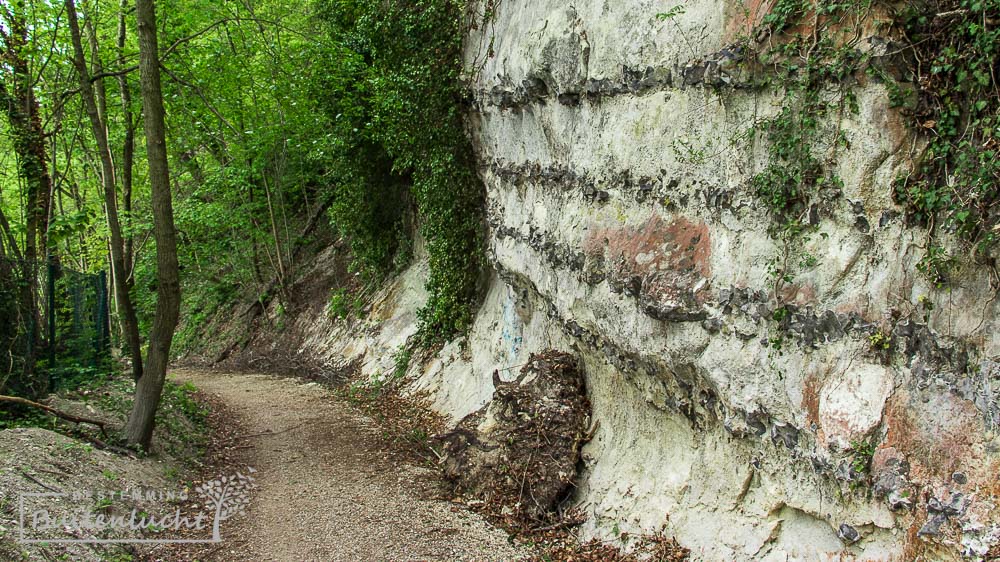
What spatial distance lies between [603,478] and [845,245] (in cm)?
339

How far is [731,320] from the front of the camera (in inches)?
208

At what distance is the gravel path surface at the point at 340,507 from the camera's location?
250 inches

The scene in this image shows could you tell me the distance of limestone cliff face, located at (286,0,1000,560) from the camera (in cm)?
404

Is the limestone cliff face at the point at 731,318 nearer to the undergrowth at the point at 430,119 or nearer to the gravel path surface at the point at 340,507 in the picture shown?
the gravel path surface at the point at 340,507

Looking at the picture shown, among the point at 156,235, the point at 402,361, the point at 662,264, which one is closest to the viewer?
the point at 662,264

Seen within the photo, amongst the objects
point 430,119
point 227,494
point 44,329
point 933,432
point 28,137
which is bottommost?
point 227,494

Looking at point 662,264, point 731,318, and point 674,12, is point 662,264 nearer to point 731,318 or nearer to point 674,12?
point 731,318

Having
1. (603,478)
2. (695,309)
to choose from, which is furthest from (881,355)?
(603,478)

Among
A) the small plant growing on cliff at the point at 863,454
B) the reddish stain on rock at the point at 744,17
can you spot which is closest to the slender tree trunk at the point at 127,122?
the reddish stain on rock at the point at 744,17

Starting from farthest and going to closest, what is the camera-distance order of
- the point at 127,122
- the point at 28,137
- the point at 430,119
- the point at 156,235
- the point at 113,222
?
the point at 127,122
the point at 430,119
the point at 28,137
the point at 113,222
the point at 156,235

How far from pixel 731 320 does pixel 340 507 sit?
455 cm

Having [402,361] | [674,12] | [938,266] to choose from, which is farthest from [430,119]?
[938,266]

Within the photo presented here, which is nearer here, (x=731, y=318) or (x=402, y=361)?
(x=731, y=318)

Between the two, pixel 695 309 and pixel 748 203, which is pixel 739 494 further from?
pixel 748 203
